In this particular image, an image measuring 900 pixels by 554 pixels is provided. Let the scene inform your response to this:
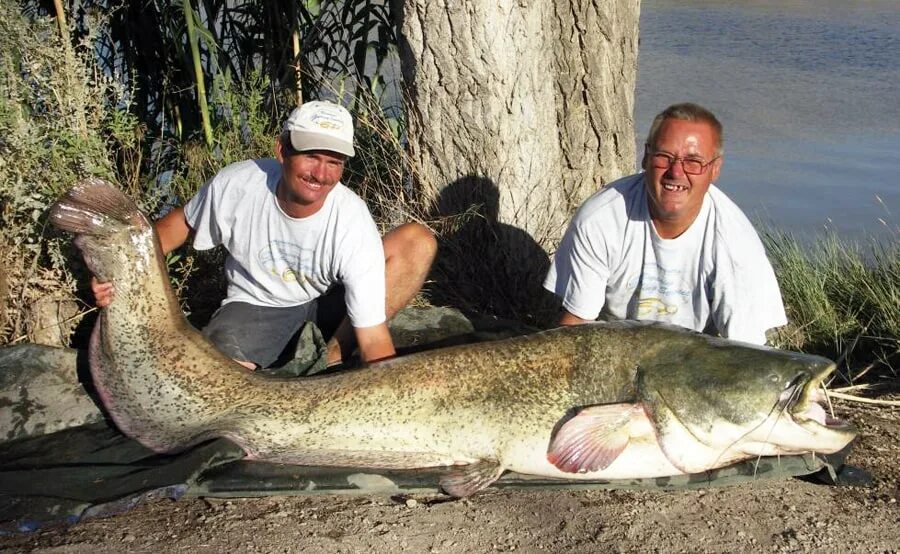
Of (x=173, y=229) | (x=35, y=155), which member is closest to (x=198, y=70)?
(x=35, y=155)

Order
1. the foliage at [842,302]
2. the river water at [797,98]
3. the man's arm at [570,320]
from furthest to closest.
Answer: the river water at [797,98]
the foliage at [842,302]
the man's arm at [570,320]

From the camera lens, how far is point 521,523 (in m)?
3.55

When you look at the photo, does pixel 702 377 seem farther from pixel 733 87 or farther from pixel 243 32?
pixel 733 87

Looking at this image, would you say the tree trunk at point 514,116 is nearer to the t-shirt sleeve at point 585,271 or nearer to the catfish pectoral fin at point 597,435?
the t-shirt sleeve at point 585,271

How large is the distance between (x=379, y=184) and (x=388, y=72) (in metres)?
4.16

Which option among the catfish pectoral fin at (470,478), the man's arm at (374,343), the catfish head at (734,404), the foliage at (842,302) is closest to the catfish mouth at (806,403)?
the catfish head at (734,404)

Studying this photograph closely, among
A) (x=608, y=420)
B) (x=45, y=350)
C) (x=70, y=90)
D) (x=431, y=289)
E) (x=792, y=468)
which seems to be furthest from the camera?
(x=431, y=289)

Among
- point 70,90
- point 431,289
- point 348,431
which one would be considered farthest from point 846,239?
point 70,90

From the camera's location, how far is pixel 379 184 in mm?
5812

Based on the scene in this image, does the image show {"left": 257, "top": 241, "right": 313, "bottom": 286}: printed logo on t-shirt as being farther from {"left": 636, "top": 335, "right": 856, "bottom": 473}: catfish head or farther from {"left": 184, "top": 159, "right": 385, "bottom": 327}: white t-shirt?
{"left": 636, "top": 335, "right": 856, "bottom": 473}: catfish head

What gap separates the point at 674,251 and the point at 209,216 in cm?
208

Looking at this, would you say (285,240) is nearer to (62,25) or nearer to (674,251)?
(674,251)

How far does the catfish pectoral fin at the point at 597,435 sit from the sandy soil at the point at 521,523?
23 centimetres

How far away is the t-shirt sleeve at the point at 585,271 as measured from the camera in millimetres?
4219
